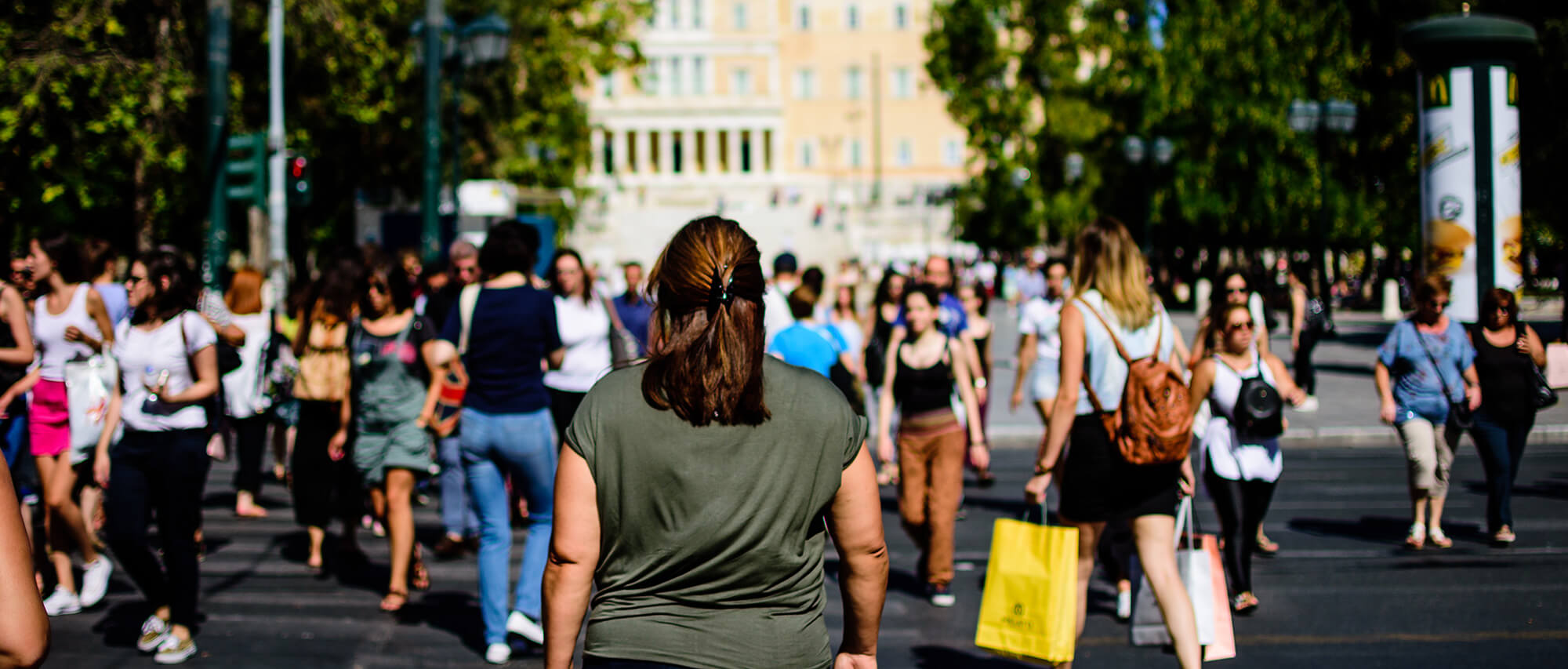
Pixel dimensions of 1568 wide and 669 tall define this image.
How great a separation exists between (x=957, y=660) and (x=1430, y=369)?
3.91m

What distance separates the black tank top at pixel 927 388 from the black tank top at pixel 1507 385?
3396 millimetres

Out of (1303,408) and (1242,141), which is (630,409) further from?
(1242,141)

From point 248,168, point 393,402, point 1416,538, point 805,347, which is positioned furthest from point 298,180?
point 1416,538

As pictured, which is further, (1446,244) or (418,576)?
(1446,244)

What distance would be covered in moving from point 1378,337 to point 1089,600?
25.2m

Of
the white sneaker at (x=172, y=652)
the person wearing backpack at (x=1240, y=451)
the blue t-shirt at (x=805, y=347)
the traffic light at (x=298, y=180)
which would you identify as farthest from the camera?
the traffic light at (x=298, y=180)

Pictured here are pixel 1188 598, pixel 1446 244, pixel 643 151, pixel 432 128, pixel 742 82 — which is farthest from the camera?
pixel 643 151

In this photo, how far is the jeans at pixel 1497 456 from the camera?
8703 mm

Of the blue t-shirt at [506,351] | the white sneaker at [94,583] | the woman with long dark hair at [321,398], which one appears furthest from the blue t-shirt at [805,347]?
the white sneaker at [94,583]

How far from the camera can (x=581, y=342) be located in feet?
28.1

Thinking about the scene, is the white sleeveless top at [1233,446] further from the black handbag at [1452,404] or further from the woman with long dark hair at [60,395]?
the woman with long dark hair at [60,395]

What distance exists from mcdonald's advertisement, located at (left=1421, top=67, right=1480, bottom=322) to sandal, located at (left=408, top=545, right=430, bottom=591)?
1013 centimetres

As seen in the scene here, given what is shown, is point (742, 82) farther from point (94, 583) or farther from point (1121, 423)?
point (1121, 423)

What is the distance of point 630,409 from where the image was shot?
2781 millimetres
